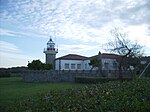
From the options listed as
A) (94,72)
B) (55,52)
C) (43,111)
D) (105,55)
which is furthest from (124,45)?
(43,111)

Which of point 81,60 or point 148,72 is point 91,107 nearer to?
point 148,72

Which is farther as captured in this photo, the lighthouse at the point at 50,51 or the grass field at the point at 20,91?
the lighthouse at the point at 50,51

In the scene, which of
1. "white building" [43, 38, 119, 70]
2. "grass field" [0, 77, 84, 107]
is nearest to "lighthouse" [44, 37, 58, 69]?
"white building" [43, 38, 119, 70]

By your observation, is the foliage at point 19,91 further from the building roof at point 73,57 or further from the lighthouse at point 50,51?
the building roof at point 73,57

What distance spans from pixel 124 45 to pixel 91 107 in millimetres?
31491

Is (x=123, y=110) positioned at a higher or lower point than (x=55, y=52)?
lower

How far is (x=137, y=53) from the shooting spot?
128 ft

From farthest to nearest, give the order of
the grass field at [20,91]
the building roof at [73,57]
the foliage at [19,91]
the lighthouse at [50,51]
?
the building roof at [73,57]
the lighthouse at [50,51]
the grass field at [20,91]
the foliage at [19,91]

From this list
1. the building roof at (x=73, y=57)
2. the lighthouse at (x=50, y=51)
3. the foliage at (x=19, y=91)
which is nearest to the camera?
the foliage at (x=19, y=91)

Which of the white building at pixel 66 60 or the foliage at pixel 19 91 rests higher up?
the white building at pixel 66 60

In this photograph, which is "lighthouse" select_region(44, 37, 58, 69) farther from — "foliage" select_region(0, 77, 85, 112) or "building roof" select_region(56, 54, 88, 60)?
"foliage" select_region(0, 77, 85, 112)

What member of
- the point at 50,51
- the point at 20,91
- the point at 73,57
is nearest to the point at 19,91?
the point at 20,91

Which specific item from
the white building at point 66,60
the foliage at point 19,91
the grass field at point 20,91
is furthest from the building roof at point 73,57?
the foliage at point 19,91

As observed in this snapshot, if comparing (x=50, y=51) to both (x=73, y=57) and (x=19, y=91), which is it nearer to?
(x=73, y=57)
